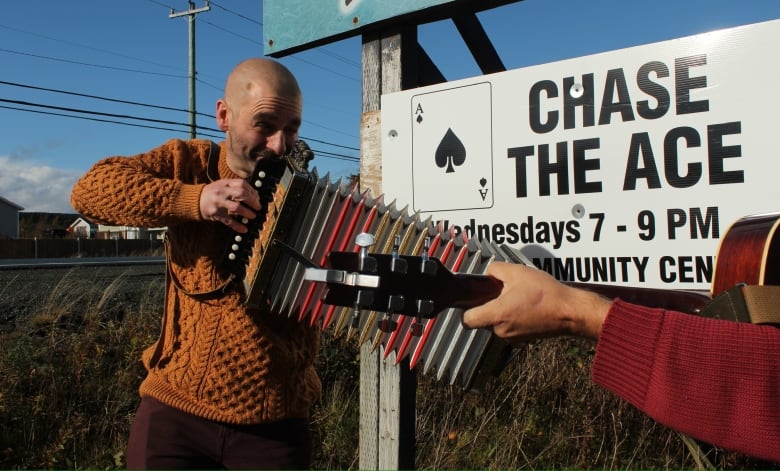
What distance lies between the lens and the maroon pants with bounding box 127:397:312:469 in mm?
1843

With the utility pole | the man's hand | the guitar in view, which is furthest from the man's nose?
the utility pole

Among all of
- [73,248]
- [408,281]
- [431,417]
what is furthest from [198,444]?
[73,248]

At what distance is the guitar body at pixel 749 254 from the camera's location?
64.6 inches

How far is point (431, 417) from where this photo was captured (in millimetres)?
3760

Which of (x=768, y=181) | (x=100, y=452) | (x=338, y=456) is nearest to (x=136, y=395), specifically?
(x=100, y=452)

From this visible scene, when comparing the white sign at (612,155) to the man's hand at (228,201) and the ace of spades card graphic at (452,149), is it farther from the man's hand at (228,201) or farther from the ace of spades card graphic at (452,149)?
the man's hand at (228,201)

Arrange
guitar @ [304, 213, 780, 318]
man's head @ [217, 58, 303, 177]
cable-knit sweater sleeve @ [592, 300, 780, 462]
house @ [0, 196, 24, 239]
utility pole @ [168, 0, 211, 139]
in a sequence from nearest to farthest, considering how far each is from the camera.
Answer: cable-knit sweater sleeve @ [592, 300, 780, 462]
guitar @ [304, 213, 780, 318]
man's head @ [217, 58, 303, 177]
utility pole @ [168, 0, 211, 139]
house @ [0, 196, 24, 239]

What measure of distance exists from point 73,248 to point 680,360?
1617 inches

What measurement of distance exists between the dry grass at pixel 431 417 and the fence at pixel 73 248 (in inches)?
1329

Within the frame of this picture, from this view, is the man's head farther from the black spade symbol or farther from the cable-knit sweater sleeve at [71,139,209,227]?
the black spade symbol

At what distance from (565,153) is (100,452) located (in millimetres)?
3175

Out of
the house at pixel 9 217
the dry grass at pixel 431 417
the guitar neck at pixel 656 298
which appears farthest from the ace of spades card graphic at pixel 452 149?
the house at pixel 9 217

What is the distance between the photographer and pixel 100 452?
3.73 m

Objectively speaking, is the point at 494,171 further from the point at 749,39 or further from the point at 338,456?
the point at 338,456
